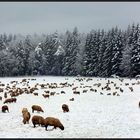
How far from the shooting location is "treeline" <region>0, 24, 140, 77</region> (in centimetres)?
8288

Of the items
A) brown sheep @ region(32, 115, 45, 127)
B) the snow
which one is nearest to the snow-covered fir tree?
the snow

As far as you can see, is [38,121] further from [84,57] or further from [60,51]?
[60,51]

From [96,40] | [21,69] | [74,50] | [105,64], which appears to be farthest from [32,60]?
[105,64]

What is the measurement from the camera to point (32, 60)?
10706cm

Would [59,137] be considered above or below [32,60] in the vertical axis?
above

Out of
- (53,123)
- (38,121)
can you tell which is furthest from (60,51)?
(53,123)

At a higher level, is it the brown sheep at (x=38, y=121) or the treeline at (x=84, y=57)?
→ the brown sheep at (x=38, y=121)

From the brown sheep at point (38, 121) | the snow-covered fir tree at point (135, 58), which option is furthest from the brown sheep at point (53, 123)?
the snow-covered fir tree at point (135, 58)

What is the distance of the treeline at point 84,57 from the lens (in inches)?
A: 3263

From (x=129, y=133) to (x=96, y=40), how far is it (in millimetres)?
80597

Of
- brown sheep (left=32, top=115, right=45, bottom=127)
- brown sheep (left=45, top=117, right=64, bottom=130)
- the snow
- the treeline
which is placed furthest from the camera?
the snow

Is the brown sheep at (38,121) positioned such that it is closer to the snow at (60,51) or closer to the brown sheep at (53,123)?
the brown sheep at (53,123)

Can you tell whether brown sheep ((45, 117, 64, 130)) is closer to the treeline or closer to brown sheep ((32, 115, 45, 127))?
brown sheep ((32, 115, 45, 127))

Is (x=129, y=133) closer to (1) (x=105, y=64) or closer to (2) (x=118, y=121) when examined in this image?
(2) (x=118, y=121)
